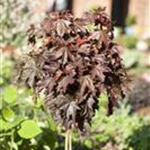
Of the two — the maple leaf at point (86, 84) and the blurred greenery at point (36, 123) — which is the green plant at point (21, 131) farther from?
the maple leaf at point (86, 84)

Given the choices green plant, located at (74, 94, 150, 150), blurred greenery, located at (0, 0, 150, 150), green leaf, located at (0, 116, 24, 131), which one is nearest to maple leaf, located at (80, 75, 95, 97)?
blurred greenery, located at (0, 0, 150, 150)

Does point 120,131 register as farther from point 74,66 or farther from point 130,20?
point 130,20

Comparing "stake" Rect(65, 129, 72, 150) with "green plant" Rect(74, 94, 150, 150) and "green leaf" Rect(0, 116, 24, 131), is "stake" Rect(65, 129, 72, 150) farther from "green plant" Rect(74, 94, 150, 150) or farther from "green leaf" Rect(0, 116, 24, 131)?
Result: "green plant" Rect(74, 94, 150, 150)

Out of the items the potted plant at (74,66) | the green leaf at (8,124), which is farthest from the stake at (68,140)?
the green leaf at (8,124)

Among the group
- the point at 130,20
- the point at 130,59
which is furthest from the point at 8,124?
the point at 130,20

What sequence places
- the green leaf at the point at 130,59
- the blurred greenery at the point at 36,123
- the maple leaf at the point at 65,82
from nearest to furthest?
the maple leaf at the point at 65,82 < the blurred greenery at the point at 36,123 < the green leaf at the point at 130,59
